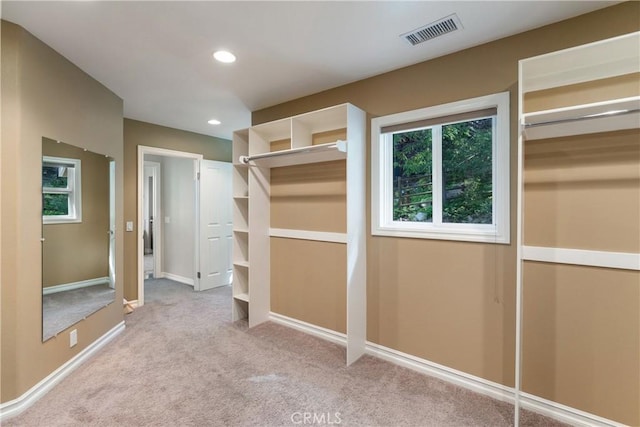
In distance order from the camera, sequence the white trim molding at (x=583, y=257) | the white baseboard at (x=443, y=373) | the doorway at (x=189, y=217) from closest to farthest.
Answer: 1. the white trim molding at (x=583, y=257)
2. the white baseboard at (x=443, y=373)
3. the doorway at (x=189, y=217)

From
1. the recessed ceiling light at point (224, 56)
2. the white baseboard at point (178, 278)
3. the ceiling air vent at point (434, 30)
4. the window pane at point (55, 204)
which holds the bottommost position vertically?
the white baseboard at point (178, 278)

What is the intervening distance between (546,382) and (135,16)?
11.7 ft

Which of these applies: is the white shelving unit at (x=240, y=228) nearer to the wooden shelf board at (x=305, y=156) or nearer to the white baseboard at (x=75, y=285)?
the wooden shelf board at (x=305, y=156)

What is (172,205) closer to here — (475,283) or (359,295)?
(359,295)

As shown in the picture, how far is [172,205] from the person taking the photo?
18.5 ft

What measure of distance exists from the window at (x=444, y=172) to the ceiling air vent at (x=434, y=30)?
510 millimetres

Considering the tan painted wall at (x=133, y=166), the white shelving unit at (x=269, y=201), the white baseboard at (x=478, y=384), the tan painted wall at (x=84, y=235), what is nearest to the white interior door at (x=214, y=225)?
the tan painted wall at (x=133, y=166)

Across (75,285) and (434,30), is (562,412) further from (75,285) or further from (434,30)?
(75,285)

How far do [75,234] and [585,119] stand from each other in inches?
149

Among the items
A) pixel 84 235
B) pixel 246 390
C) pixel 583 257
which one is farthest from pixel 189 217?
pixel 583 257

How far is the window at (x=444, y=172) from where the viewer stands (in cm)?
220

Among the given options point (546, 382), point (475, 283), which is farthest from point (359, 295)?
point (546, 382)

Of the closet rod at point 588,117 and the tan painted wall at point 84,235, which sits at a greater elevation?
the closet rod at point 588,117

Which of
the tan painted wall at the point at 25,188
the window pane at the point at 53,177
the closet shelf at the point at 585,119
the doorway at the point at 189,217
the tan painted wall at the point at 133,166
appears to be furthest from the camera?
the doorway at the point at 189,217
